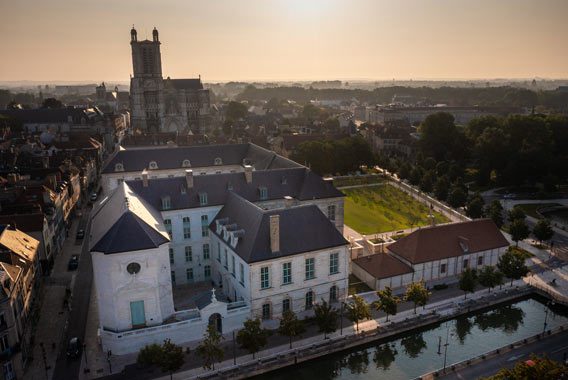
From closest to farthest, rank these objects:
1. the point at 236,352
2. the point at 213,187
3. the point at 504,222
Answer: the point at 236,352
the point at 213,187
the point at 504,222

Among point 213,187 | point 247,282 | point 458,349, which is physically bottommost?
point 458,349

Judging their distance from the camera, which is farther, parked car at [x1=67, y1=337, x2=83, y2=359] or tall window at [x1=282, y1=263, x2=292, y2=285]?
tall window at [x1=282, y1=263, x2=292, y2=285]

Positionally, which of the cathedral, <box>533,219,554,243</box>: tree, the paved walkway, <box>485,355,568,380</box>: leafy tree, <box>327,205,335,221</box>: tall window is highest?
the cathedral

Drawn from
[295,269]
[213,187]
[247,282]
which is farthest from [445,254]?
[213,187]

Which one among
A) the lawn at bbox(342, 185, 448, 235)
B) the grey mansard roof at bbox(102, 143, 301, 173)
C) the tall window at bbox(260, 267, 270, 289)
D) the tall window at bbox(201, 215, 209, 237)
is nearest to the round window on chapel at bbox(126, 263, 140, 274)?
the tall window at bbox(260, 267, 270, 289)

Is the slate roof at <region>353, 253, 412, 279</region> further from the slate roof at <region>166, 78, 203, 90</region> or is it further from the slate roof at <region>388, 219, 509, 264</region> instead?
the slate roof at <region>166, 78, 203, 90</region>

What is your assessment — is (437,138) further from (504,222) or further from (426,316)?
(426,316)
